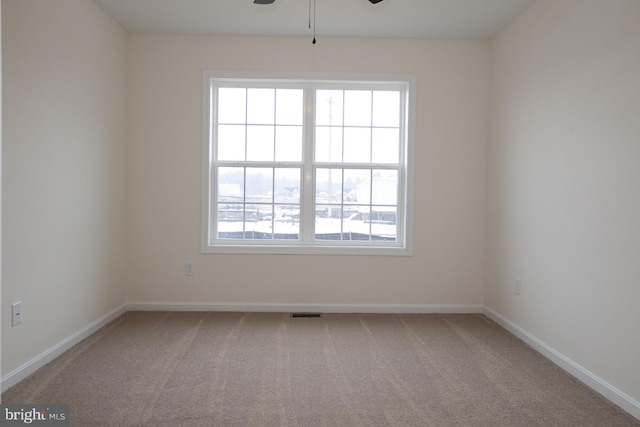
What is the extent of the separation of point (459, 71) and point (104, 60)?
3335 mm

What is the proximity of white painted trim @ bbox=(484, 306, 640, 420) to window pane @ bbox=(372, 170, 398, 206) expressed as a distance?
5.03ft

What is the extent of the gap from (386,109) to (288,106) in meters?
1.01

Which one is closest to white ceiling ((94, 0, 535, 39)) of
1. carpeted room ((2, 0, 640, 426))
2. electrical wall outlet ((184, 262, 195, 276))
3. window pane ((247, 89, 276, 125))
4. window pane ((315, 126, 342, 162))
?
carpeted room ((2, 0, 640, 426))

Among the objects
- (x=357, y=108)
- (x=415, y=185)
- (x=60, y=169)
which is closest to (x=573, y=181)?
(x=415, y=185)

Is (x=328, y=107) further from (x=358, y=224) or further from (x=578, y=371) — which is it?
(x=578, y=371)

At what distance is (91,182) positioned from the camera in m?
3.54

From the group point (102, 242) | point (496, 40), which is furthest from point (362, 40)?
point (102, 242)

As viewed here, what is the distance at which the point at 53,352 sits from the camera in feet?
9.95

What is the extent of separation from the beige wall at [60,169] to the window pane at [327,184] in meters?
1.92

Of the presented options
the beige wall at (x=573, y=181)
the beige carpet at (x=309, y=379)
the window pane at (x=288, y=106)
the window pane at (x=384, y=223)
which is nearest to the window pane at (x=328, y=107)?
the window pane at (x=288, y=106)

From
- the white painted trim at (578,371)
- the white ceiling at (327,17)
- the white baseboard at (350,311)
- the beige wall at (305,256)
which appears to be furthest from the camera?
the beige wall at (305,256)

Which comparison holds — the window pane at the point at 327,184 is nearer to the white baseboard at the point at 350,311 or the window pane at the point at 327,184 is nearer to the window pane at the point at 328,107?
the window pane at the point at 328,107

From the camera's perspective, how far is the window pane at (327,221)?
439cm

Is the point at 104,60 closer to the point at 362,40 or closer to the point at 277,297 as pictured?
the point at 362,40
